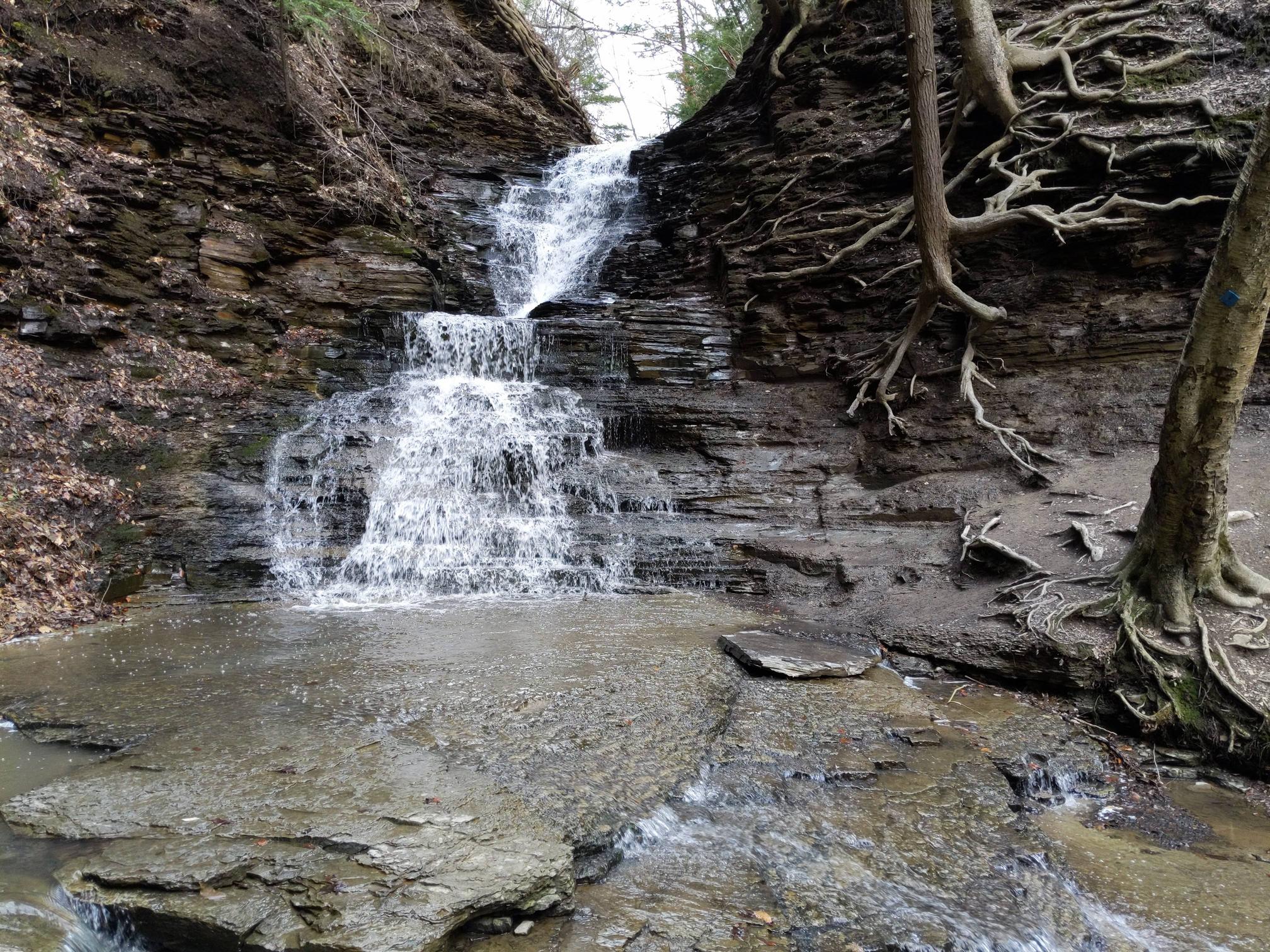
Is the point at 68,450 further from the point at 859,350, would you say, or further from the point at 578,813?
the point at 859,350

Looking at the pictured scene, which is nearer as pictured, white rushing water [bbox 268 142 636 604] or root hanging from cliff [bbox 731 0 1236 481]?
white rushing water [bbox 268 142 636 604]

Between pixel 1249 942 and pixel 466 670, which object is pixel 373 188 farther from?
pixel 1249 942

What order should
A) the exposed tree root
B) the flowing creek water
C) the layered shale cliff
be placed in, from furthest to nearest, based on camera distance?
the layered shale cliff → the exposed tree root → the flowing creek water

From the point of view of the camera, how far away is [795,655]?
538 cm

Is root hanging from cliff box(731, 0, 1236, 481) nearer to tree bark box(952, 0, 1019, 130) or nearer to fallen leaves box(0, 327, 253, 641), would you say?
tree bark box(952, 0, 1019, 130)

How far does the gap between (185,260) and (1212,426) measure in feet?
41.1

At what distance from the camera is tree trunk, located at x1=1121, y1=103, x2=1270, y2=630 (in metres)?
4.22

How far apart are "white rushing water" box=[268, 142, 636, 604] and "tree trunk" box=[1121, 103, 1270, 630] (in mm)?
5143

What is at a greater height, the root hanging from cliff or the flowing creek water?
the root hanging from cliff

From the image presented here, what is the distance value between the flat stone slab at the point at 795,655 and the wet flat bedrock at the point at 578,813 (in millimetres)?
149

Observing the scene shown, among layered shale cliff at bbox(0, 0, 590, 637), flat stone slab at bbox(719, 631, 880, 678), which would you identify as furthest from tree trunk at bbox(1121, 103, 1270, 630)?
layered shale cliff at bbox(0, 0, 590, 637)

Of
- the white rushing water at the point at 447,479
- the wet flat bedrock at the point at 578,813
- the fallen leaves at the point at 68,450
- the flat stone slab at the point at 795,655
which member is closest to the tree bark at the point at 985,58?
the white rushing water at the point at 447,479

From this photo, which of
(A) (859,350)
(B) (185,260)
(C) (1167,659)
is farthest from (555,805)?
(B) (185,260)

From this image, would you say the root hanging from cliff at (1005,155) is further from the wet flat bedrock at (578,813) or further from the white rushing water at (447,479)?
the wet flat bedrock at (578,813)
